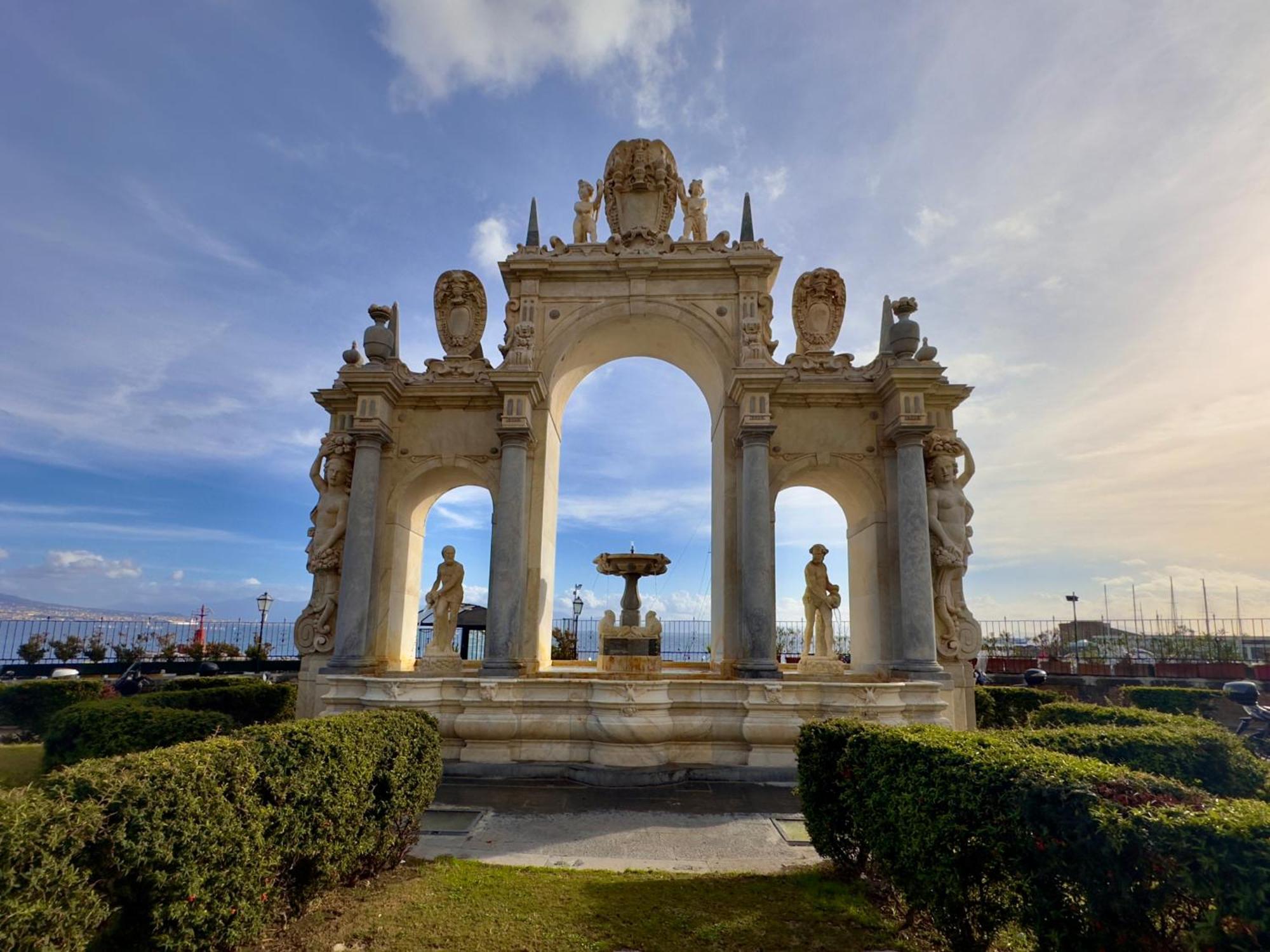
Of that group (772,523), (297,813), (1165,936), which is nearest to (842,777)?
(1165,936)

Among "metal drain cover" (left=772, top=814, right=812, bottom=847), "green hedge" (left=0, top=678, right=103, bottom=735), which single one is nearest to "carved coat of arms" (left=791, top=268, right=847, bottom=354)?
"metal drain cover" (left=772, top=814, right=812, bottom=847)

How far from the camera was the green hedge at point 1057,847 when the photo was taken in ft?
11.3

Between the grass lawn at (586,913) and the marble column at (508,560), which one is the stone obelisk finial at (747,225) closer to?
the marble column at (508,560)

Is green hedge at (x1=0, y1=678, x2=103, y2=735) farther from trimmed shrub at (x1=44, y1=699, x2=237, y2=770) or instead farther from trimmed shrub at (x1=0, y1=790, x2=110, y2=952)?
trimmed shrub at (x1=0, y1=790, x2=110, y2=952)

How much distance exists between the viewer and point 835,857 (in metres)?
7.18

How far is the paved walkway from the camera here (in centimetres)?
775

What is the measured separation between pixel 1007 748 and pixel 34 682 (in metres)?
21.6

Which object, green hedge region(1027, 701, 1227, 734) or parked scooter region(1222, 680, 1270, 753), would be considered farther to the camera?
parked scooter region(1222, 680, 1270, 753)

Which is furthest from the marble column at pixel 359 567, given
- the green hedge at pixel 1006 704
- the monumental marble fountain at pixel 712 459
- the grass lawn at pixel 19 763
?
the green hedge at pixel 1006 704

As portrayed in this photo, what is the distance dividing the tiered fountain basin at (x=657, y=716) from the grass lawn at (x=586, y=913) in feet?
17.1

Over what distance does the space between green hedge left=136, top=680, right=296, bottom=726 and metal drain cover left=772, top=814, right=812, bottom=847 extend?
936 centimetres

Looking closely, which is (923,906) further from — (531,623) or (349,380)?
(349,380)

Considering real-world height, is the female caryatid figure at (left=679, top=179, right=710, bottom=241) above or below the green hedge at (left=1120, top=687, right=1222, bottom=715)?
above

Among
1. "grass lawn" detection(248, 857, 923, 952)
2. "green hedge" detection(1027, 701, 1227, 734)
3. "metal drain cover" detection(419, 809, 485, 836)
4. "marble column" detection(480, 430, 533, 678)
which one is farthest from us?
"marble column" detection(480, 430, 533, 678)
